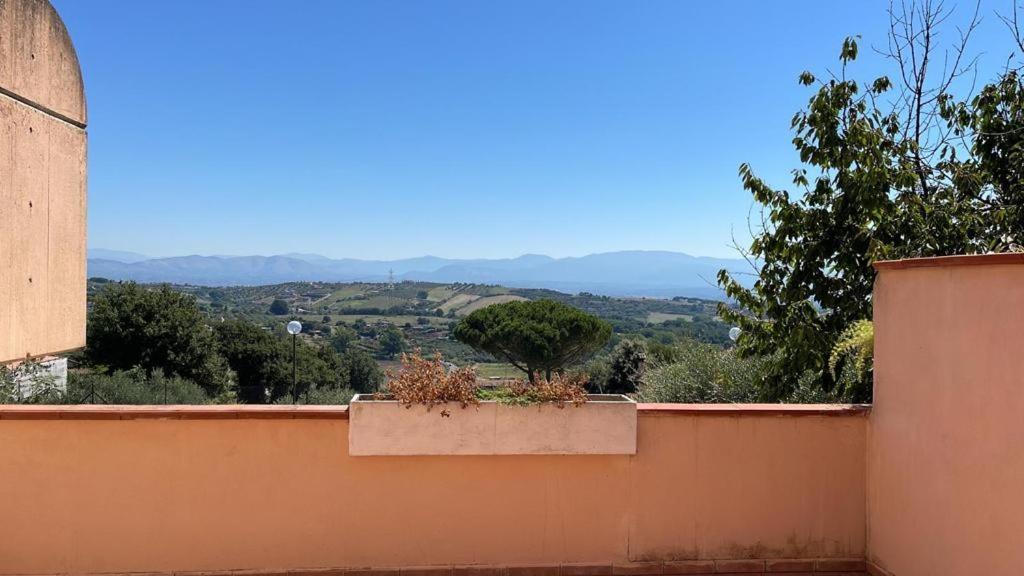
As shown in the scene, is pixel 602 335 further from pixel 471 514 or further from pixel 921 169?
pixel 471 514

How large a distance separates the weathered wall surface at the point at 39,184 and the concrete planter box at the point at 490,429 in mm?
1841

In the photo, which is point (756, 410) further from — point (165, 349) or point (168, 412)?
point (165, 349)

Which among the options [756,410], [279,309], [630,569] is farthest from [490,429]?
[279,309]

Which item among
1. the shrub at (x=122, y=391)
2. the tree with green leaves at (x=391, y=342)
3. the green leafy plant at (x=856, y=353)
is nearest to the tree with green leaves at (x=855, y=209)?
the green leafy plant at (x=856, y=353)

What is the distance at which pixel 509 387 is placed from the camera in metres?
3.27

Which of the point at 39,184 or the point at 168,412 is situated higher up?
the point at 39,184

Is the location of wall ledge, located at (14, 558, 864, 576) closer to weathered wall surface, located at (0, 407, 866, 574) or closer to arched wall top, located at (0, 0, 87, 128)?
weathered wall surface, located at (0, 407, 866, 574)

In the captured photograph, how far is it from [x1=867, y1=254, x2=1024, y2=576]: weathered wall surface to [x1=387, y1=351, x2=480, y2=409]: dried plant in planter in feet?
6.43

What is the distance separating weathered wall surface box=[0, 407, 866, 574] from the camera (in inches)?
119

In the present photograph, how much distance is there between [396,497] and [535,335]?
18.3 m

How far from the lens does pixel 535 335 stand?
70.1ft

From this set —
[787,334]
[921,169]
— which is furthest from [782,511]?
[921,169]

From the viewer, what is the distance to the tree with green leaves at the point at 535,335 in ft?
70.4

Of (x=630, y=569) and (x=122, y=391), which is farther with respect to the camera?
(x=122, y=391)
